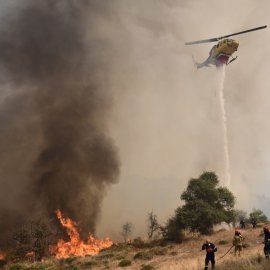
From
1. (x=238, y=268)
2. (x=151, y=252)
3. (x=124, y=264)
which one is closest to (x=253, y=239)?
(x=151, y=252)

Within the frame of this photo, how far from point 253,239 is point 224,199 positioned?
596 inches

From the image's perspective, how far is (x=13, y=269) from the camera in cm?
4159

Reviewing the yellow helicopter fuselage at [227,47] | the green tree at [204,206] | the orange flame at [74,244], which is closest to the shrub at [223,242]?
the green tree at [204,206]

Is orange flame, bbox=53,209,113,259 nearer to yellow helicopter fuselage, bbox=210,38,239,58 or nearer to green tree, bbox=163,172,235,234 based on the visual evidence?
green tree, bbox=163,172,235,234

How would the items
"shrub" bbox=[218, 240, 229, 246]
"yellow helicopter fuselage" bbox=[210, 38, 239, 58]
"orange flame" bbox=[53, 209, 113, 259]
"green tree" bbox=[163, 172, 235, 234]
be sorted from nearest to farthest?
"shrub" bbox=[218, 240, 229, 246] → "green tree" bbox=[163, 172, 235, 234] → "yellow helicopter fuselage" bbox=[210, 38, 239, 58] → "orange flame" bbox=[53, 209, 113, 259]

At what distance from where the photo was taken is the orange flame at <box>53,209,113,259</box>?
60469 mm

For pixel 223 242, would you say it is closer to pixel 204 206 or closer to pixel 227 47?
pixel 204 206

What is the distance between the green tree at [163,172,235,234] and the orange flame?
1610 centimetres

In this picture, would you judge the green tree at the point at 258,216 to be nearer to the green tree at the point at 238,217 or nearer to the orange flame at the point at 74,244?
the green tree at the point at 238,217

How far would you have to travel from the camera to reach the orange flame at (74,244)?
198ft

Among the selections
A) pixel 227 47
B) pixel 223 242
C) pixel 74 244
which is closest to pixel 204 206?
pixel 223 242

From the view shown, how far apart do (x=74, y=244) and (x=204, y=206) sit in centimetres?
2854

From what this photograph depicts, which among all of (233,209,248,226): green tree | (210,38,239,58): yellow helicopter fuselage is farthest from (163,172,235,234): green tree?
(210,38,239,58): yellow helicopter fuselage

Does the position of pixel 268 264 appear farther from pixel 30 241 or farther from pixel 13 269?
pixel 30 241
